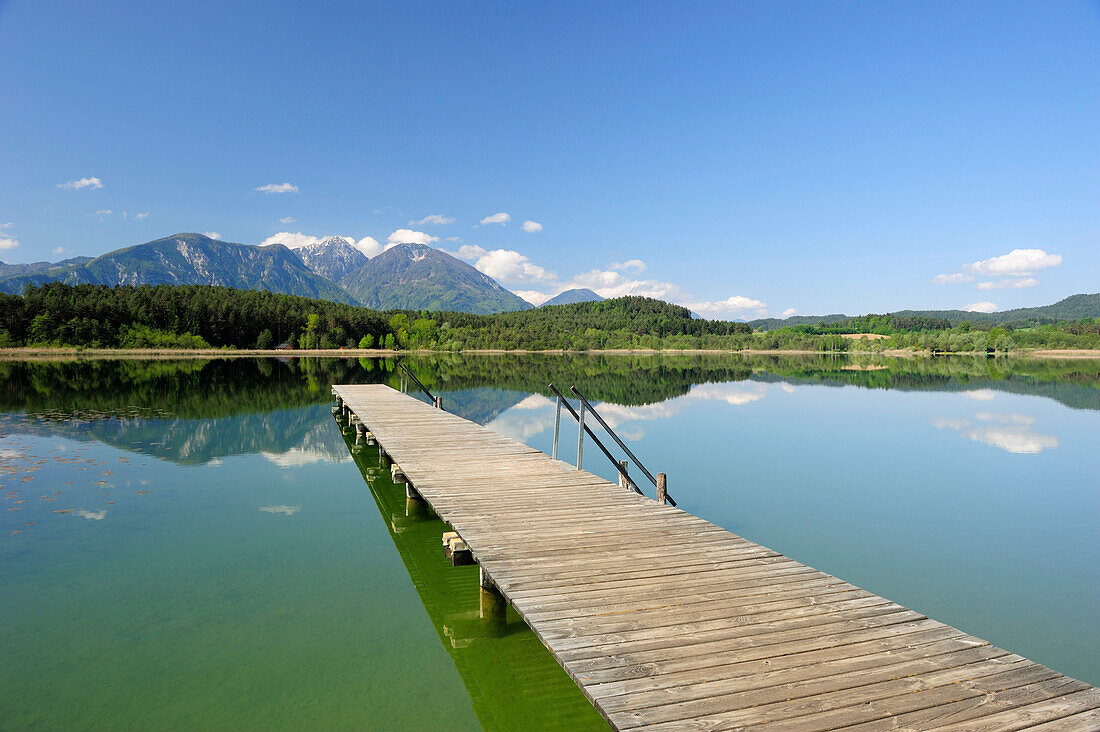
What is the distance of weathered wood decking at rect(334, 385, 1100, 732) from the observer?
141 inches

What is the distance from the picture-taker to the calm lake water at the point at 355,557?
216 inches

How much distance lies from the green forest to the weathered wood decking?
98828 mm

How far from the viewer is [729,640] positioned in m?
4.43

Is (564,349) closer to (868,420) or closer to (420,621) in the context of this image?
(868,420)

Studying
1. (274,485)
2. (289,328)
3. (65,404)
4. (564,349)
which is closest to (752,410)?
(274,485)

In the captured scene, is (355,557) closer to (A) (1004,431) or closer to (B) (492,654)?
(B) (492,654)

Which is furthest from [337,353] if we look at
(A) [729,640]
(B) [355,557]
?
(A) [729,640]

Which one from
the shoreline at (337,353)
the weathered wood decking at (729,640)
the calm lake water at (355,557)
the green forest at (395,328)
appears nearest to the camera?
the weathered wood decking at (729,640)

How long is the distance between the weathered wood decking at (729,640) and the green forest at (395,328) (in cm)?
9883

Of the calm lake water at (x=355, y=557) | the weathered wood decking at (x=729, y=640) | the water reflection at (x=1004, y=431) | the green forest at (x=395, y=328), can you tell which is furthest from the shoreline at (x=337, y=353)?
the water reflection at (x=1004, y=431)

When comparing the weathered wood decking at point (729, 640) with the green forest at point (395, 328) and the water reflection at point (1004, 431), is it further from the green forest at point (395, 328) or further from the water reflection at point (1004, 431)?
the green forest at point (395, 328)

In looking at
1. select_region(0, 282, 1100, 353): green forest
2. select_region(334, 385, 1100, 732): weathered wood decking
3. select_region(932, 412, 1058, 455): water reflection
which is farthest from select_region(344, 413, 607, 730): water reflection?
select_region(0, 282, 1100, 353): green forest

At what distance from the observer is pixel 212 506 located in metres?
11.5

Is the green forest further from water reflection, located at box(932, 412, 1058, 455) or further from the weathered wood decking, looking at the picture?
the weathered wood decking
